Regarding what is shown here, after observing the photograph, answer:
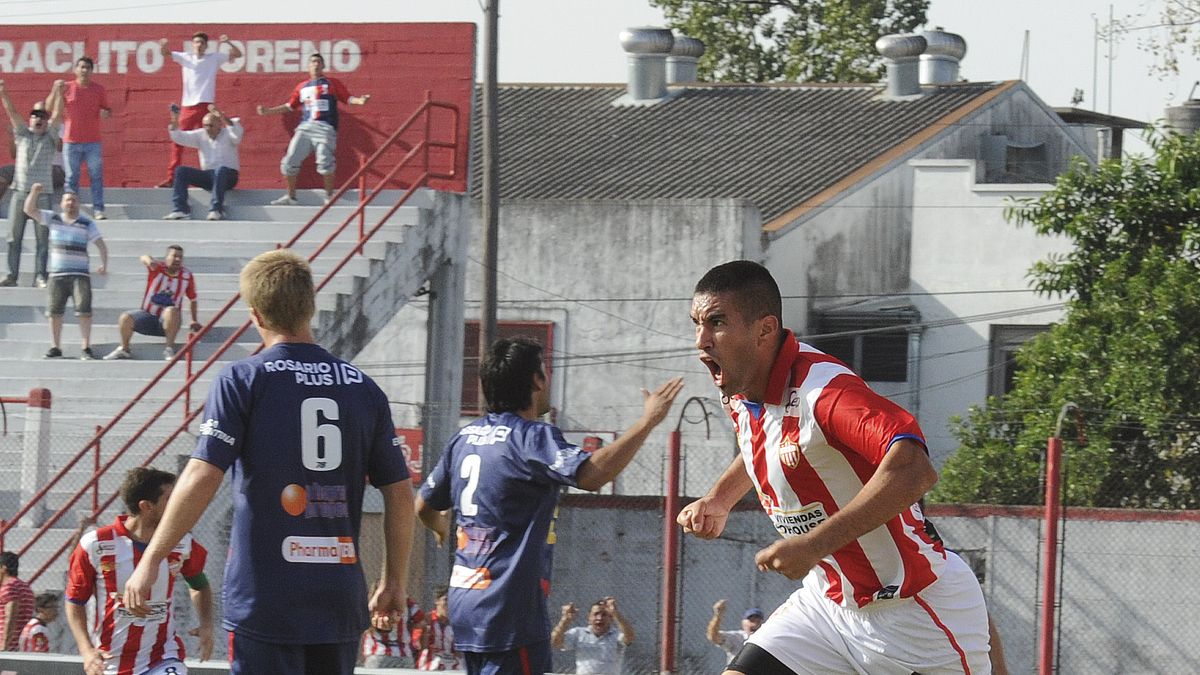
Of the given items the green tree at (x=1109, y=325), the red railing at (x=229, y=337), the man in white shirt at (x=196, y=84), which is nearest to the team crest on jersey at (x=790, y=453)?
the red railing at (x=229, y=337)

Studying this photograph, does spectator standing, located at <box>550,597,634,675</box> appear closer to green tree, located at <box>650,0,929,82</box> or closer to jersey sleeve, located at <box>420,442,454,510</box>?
jersey sleeve, located at <box>420,442,454,510</box>

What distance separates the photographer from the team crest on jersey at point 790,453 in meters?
5.02

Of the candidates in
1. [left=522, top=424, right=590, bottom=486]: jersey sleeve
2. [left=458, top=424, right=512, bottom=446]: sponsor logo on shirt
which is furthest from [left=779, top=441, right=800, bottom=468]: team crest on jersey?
[left=458, top=424, right=512, bottom=446]: sponsor logo on shirt

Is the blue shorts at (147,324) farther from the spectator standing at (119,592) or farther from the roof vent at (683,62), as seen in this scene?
the roof vent at (683,62)

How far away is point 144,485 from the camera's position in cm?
807

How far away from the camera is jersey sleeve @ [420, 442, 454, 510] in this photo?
7.01 meters

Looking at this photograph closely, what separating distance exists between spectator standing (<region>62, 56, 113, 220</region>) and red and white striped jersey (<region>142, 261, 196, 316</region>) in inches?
109

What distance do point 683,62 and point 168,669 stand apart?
96.6ft

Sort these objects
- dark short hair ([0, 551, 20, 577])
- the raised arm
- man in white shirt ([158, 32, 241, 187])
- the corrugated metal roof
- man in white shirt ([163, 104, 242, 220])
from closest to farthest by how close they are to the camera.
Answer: the raised arm
dark short hair ([0, 551, 20, 577])
man in white shirt ([163, 104, 242, 220])
man in white shirt ([158, 32, 241, 187])
the corrugated metal roof

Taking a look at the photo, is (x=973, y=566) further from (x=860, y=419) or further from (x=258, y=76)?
(x=258, y=76)

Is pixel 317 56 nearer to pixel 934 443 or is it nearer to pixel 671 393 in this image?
pixel 934 443

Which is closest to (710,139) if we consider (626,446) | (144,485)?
(144,485)

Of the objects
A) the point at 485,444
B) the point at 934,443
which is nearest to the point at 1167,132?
the point at 934,443

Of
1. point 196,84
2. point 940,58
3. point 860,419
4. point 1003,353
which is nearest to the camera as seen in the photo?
point 860,419
